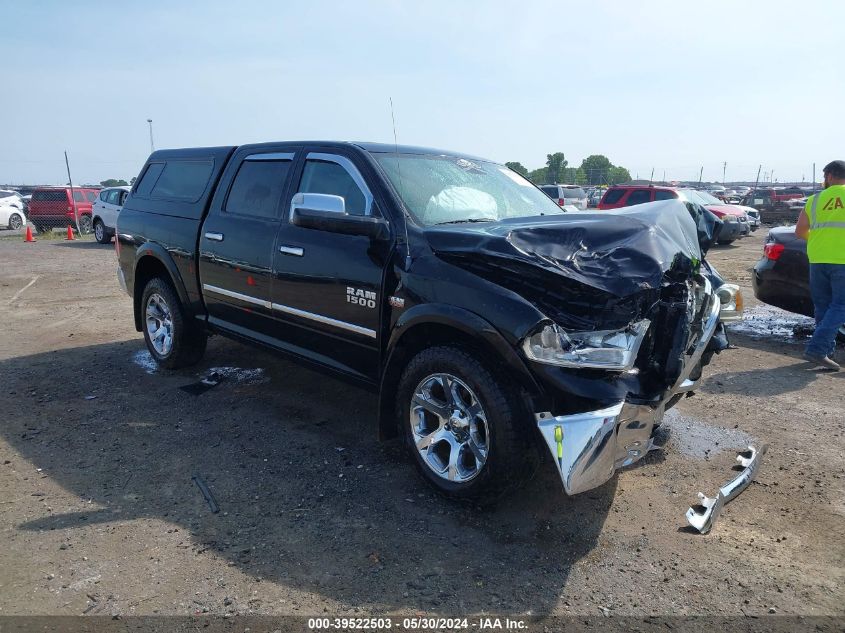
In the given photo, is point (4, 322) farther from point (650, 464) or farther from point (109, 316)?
point (650, 464)

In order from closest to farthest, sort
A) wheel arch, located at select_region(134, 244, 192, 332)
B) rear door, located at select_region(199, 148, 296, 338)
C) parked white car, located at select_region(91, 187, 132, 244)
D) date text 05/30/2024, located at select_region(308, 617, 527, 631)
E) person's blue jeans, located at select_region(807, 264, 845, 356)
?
date text 05/30/2024, located at select_region(308, 617, 527, 631), rear door, located at select_region(199, 148, 296, 338), wheel arch, located at select_region(134, 244, 192, 332), person's blue jeans, located at select_region(807, 264, 845, 356), parked white car, located at select_region(91, 187, 132, 244)

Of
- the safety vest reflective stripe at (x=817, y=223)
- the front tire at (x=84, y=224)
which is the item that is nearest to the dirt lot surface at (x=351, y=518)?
the safety vest reflective stripe at (x=817, y=223)

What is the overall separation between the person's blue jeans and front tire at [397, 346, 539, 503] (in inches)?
165

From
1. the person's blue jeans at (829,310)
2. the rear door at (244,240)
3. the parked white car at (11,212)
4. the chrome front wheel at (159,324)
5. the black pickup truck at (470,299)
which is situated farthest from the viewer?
the parked white car at (11,212)

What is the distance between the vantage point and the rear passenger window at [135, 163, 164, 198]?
5922 mm

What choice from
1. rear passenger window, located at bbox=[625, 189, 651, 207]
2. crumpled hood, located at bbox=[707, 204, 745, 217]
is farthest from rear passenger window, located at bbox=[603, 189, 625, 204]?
crumpled hood, located at bbox=[707, 204, 745, 217]

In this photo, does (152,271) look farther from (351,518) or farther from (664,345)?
(664,345)

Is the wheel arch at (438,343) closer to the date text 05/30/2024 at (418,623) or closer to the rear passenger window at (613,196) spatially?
the date text 05/30/2024 at (418,623)

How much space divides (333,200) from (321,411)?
6.26 feet

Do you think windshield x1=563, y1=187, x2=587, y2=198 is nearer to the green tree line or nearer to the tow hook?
the green tree line

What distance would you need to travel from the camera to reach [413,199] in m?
3.82

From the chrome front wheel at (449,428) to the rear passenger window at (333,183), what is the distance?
4.07 feet

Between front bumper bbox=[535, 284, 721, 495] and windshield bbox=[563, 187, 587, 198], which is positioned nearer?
front bumper bbox=[535, 284, 721, 495]

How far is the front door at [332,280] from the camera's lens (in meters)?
3.76
